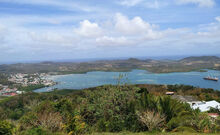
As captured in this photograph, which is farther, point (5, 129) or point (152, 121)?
point (152, 121)

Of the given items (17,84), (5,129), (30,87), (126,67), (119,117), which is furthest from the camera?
(126,67)

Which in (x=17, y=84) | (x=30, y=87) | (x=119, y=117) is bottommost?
(x=30, y=87)

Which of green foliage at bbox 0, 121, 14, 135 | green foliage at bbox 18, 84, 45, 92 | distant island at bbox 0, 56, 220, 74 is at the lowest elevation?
green foliage at bbox 18, 84, 45, 92

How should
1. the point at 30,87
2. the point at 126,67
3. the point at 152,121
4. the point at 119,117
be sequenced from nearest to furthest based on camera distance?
the point at 152,121 → the point at 119,117 → the point at 30,87 → the point at 126,67

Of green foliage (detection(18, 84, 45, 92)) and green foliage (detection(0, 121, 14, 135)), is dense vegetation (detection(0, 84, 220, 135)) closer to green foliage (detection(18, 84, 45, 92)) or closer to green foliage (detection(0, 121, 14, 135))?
green foliage (detection(0, 121, 14, 135))

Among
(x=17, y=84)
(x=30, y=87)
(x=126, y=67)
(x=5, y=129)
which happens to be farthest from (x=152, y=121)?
(x=126, y=67)

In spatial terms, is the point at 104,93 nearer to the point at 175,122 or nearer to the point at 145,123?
the point at 145,123

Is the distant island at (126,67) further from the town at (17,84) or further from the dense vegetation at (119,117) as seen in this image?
the dense vegetation at (119,117)

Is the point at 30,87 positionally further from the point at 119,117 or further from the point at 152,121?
the point at 152,121

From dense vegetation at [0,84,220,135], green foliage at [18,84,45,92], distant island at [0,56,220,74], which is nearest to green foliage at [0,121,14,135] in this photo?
dense vegetation at [0,84,220,135]

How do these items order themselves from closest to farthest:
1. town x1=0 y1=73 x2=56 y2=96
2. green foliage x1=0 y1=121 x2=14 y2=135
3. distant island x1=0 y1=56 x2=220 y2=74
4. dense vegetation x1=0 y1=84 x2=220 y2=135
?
green foliage x1=0 y1=121 x2=14 y2=135 → dense vegetation x1=0 y1=84 x2=220 y2=135 → town x1=0 y1=73 x2=56 y2=96 → distant island x1=0 y1=56 x2=220 y2=74

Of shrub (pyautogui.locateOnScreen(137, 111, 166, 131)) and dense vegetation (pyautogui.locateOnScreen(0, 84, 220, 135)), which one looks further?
shrub (pyautogui.locateOnScreen(137, 111, 166, 131))

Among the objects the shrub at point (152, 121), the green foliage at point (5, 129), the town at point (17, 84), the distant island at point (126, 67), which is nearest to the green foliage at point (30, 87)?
the town at point (17, 84)
